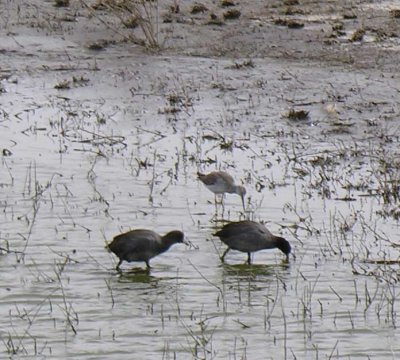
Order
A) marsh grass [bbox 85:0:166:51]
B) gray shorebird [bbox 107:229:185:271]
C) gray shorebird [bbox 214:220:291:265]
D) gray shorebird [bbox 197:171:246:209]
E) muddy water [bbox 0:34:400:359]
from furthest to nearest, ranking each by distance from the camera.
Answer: marsh grass [bbox 85:0:166:51] → gray shorebird [bbox 197:171:246:209] → gray shorebird [bbox 214:220:291:265] → gray shorebird [bbox 107:229:185:271] → muddy water [bbox 0:34:400:359]

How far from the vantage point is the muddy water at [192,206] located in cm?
955

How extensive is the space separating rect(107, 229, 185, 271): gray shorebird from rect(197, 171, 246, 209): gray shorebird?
198 cm

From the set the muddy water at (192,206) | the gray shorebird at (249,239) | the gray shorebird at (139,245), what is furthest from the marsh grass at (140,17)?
the gray shorebird at (139,245)

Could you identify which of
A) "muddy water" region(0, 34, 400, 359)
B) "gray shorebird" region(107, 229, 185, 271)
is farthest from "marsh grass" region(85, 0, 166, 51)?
"gray shorebird" region(107, 229, 185, 271)

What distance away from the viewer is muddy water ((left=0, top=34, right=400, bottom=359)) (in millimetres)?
9555

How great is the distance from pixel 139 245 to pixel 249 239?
102 cm

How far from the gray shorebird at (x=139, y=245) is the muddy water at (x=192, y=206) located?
0.20 meters

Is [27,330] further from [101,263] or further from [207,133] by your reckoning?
[207,133]

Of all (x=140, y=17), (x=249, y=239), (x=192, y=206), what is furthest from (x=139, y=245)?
(x=140, y=17)

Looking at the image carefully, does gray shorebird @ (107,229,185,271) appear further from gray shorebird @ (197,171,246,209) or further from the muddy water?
gray shorebird @ (197,171,246,209)

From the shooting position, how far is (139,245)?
10922 mm

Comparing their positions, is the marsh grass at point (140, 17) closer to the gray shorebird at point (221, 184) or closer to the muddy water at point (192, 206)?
the muddy water at point (192, 206)

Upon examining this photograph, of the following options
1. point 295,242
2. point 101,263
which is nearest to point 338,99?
point 295,242

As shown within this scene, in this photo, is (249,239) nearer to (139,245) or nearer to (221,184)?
(139,245)
